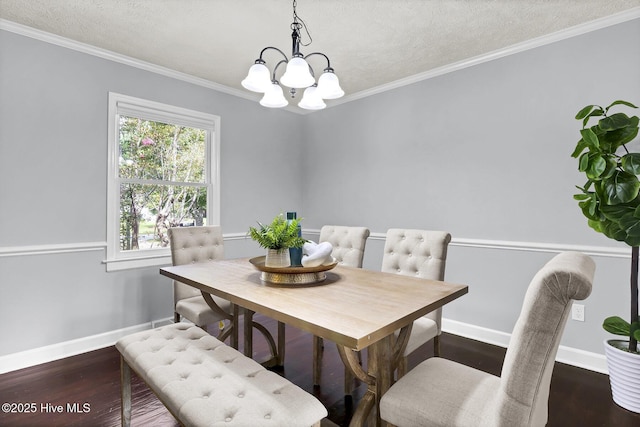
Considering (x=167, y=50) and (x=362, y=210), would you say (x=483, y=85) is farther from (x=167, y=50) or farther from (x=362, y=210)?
(x=167, y=50)

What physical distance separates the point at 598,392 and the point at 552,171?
1.57 m

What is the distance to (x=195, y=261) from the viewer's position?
260cm

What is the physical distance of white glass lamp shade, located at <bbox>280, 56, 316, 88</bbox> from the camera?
169cm

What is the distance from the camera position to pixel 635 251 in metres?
1.94

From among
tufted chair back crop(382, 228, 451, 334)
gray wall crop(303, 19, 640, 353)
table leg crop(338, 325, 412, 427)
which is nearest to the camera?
table leg crop(338, 325, 412, 427)

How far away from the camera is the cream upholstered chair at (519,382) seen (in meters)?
0.85

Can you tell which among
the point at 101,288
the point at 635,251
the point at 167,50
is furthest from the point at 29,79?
the point at 635,251

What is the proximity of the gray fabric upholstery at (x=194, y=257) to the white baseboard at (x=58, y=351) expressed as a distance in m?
0.87

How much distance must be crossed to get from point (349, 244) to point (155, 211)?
6.56 ft

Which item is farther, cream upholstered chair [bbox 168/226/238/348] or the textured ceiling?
cream upholstered chair [bbox 168/226/238/348]

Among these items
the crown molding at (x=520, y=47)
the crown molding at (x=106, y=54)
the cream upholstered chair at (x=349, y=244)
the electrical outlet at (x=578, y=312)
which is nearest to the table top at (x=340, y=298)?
the cream upholstered chair at (x=349, y=244)

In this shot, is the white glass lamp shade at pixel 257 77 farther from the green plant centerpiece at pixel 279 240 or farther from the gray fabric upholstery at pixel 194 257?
the gray fabric upholstery at pixel 194 257

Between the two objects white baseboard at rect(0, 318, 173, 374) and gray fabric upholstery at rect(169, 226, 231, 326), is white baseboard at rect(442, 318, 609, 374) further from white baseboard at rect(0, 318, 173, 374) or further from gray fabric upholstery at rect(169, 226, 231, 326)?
white baseboard at rect(0, 318, 173, 374)

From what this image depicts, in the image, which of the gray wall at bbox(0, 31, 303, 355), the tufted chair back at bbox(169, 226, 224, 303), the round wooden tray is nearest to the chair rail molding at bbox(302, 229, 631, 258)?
the round wooden tray
